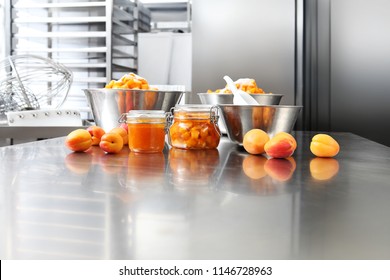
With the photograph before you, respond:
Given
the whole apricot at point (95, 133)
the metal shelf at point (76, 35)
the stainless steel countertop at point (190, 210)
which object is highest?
the metal shelf at point (76, 35)

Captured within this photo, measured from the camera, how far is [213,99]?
1.50 meters

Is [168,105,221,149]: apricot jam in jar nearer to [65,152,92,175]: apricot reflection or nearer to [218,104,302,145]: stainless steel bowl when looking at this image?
[218,104,302,145]: stainless steel bowl

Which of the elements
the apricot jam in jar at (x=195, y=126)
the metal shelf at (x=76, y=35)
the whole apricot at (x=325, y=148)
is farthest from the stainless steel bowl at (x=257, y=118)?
the metal shelf at (x=76, y=35)

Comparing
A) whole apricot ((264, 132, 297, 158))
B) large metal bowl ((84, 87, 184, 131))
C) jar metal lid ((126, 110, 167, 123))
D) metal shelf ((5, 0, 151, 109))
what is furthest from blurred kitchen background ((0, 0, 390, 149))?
metal shelf ((5, 0, 151, 109))

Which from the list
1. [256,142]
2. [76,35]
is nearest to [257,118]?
[256,142]

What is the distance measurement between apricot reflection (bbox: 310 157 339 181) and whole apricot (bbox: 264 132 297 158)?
0.05 metres

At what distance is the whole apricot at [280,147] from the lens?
0.89m

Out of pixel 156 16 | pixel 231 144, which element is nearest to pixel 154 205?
pixel 231 144

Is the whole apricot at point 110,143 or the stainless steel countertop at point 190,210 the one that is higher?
the whole apricot at point 110,143

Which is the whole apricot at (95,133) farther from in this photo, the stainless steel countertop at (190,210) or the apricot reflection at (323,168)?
the apricot reflection at (323,168)

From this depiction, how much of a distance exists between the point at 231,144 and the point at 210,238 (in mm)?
850

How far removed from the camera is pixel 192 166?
81 cm

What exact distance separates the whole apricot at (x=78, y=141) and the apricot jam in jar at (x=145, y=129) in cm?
10
